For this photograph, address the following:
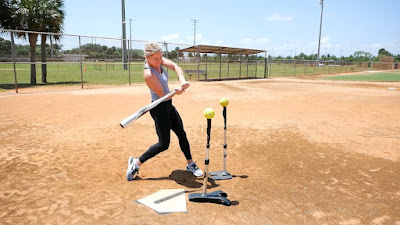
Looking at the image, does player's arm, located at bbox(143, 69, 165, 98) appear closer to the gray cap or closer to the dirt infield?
the gray cap

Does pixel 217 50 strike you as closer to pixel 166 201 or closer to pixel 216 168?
pixel 216 168

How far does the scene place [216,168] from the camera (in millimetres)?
4648

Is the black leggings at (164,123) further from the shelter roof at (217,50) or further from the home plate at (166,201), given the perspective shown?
the shelter roof at (217,50)

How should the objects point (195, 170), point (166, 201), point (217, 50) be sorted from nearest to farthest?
point (166, 201)
point (195, 170)
point (217, 50)

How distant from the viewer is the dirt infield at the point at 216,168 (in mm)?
3168

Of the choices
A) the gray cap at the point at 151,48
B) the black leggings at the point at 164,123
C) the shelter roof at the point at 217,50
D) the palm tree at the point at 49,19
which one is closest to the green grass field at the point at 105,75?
the shelter roof at the point at 217,50

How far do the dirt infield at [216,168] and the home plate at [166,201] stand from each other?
0.09 m

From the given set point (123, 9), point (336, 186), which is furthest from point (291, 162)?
point (123, 9)

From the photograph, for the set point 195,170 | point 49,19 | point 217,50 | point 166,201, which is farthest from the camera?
point 217,50

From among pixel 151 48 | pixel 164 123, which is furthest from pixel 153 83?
pixel 164 123

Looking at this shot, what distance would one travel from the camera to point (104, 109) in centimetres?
981

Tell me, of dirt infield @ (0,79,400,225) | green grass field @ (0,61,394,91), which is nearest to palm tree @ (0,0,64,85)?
green grass field @ (0,61,394,91)

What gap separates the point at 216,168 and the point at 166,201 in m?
1.44

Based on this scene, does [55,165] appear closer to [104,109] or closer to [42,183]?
[42,183]
